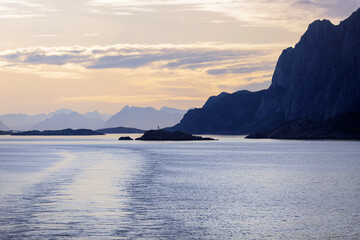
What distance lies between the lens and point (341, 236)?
28.6 metres

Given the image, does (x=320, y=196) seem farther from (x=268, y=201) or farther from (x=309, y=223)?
(x=309, y=223)

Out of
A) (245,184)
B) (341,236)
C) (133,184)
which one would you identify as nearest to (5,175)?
(133,184)

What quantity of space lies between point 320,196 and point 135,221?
2127cm

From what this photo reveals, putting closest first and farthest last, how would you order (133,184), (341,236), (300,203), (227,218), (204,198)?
1. (341,236)
2. (227,218)
3. (300,203)
4. (204,198)
5. (133,184)

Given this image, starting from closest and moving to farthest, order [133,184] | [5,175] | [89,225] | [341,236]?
[341,236] < [89,225] < [133,184] < [5,175]

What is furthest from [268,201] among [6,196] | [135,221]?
[6,196]

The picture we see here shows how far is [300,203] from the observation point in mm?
42625

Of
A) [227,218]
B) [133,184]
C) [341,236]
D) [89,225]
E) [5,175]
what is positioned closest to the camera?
[341,236]

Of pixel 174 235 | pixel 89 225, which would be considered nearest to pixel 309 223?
pixel 174 235

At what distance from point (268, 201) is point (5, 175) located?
39787mm

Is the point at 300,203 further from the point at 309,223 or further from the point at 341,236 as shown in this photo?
the point at 341,236

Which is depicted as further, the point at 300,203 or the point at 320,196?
the point at 320,196

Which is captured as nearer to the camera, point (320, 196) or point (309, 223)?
point (309, 223)

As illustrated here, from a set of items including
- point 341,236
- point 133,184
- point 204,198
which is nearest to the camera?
point 341,236
